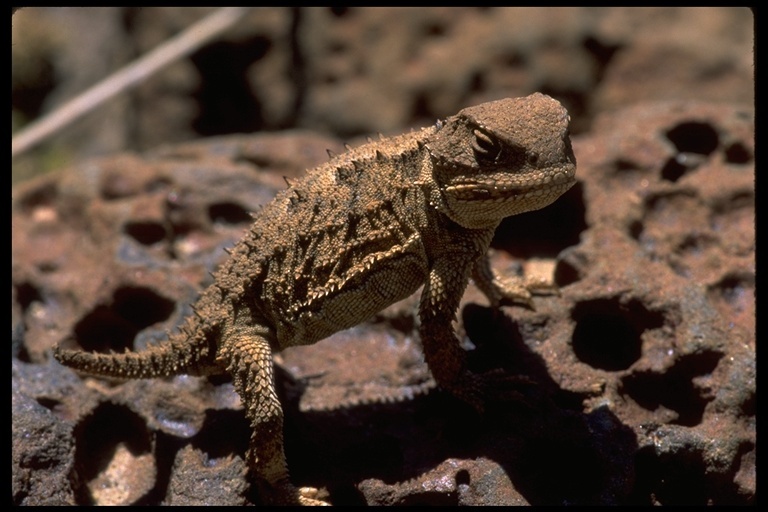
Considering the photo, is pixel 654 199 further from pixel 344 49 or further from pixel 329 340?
pixel 344 49

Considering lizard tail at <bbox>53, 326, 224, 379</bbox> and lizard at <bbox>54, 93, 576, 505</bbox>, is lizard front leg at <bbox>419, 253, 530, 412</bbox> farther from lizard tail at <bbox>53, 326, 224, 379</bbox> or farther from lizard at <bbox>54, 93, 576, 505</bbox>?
lizard tail at <bbox>53, 326, 224, 379</bbox>

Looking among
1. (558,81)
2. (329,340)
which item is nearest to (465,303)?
(329,340)

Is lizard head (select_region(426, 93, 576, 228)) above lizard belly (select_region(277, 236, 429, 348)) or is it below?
above

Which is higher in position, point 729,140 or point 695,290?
point 729,140

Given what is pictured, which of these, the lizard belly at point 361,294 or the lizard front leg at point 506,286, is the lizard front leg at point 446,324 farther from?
the lizard front leg at point 506,286

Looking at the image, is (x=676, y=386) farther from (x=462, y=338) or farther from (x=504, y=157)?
(x=504, y=157)

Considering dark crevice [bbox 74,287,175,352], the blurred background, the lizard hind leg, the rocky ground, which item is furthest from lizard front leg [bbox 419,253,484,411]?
the blurred background

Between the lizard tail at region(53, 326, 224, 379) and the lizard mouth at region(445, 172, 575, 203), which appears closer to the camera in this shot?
the lizard mouth at region(445, 172, 575, 203)

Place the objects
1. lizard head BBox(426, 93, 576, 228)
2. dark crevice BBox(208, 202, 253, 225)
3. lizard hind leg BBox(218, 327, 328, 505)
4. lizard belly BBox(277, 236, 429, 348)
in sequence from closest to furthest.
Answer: lizard head BBox(426, 93, 576, 228) < lizard hind leg BBox(218, 327, 328, 505) < lizard belly BBox(277, 236, 429, 348) < dark crevice BBox(208, 202, 253, 225)
